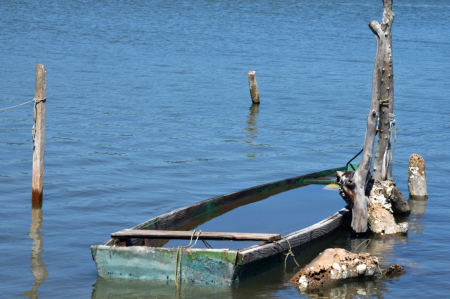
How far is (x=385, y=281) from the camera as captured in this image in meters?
8.57

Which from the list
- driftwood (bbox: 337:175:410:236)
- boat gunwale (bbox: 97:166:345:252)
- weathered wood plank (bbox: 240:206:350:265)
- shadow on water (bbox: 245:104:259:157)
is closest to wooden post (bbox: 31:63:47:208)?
boat gunwale (bbox: 97:166:345:252)

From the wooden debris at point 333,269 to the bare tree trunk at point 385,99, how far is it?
316 cm

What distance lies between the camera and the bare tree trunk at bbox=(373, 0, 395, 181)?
10383 mm

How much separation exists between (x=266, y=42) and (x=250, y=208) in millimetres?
28685

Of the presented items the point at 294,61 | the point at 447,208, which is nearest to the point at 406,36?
the point at 294,61

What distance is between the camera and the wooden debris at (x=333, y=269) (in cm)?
828

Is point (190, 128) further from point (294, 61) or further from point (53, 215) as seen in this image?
point (294, 61)

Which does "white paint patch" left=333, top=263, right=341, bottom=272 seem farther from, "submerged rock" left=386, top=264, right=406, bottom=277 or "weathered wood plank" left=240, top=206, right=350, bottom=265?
"submerged rock" left=386, top=264, right=406, bottom=277

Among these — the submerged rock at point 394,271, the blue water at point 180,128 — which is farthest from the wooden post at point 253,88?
the submerged rock at point 394,271

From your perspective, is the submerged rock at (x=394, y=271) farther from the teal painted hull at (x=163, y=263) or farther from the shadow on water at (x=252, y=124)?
the shadow on water at (x=252, y=124)

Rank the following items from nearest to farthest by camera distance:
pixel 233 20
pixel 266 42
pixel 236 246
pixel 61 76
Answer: pixel 236 246 < pixel 61 76 < pixel 266 42 < pixel 233 20

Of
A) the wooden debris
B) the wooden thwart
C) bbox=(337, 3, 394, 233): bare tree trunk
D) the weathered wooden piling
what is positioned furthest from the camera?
the weathered wooden piling

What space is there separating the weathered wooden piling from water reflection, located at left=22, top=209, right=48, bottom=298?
25.7 ft

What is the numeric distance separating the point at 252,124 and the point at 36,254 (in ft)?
37.6
